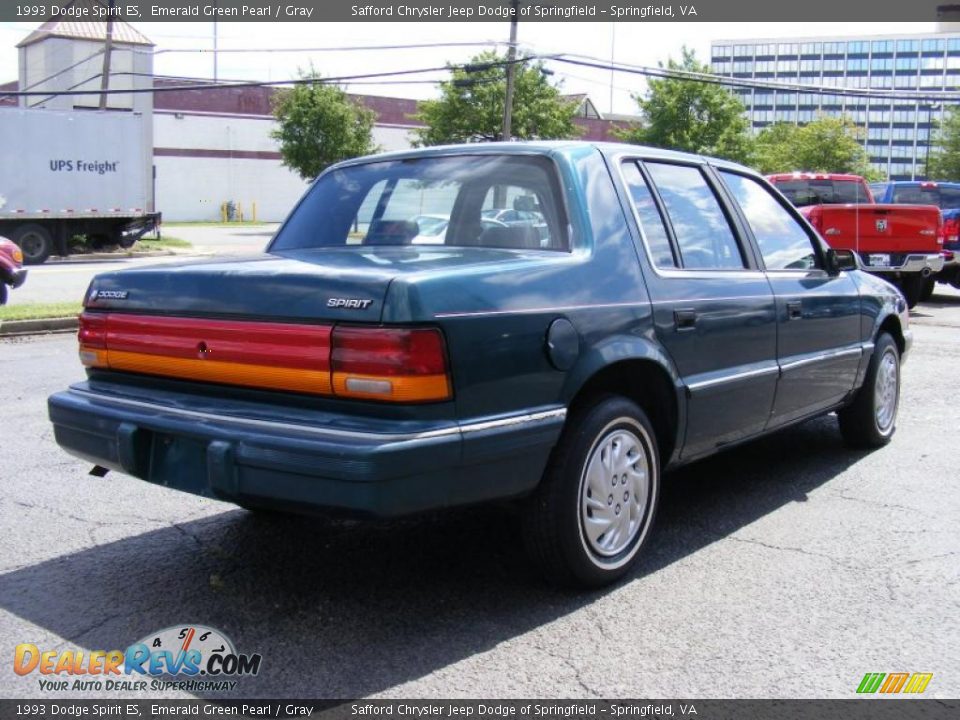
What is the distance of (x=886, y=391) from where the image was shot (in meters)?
6.25

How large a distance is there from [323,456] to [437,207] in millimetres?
1591

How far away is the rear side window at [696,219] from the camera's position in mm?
4434

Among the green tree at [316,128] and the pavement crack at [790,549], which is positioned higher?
the green tree at [316,128]

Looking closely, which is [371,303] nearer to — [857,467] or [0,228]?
[857,467]

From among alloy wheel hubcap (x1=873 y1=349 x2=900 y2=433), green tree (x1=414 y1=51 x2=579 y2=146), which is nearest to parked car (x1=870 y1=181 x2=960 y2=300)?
alloy wheel hubcap (x1=873 y1=349 x2=900 y2=433)

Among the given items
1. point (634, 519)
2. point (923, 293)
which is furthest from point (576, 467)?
point (923, 293)

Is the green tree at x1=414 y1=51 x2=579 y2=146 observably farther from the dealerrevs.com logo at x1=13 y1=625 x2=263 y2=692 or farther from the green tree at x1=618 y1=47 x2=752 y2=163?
the dealerrevs.com logo at x1=13 y1=625 x2=263 y2=692

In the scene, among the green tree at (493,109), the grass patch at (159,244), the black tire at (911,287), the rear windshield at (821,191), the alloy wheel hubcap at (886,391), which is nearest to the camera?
the alloy wheel hubcap at (886,391)

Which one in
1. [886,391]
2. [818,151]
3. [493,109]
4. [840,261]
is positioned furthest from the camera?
[818,151]

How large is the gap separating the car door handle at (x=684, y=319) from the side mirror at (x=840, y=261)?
1.65 metres

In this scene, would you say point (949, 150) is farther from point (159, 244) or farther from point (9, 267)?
point (9, 267)

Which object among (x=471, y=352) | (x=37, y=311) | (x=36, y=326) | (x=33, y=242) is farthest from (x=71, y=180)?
(x=471, y=352)

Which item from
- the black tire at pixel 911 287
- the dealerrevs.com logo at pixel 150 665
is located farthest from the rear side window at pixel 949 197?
the dealerrevs.com logo at pixel 150 665

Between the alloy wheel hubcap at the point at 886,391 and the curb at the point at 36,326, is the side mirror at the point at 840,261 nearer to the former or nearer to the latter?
the alloy wheel hubcap at the point at 886,391
